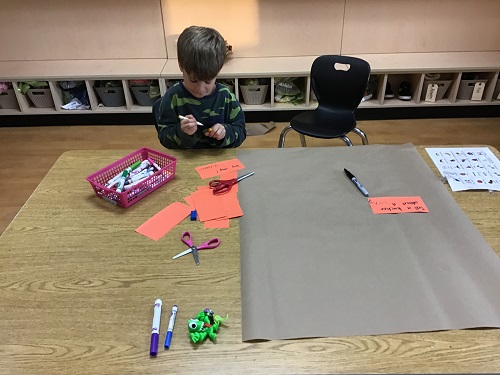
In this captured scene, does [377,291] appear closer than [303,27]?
Yes

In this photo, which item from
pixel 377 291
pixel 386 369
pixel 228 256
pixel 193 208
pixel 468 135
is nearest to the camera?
pixel 386 369

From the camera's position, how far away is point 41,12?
3.04 m

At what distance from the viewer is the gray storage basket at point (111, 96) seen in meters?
3.01

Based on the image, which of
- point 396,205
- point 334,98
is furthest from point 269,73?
point 396,205

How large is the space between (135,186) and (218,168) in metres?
0.27

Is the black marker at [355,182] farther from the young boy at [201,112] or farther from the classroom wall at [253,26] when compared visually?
the classroom wall at [253,26]

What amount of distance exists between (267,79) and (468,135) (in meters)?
1.47

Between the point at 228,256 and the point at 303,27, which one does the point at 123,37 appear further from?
the point at 228,256

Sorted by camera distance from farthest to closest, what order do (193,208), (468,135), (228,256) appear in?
(468,135) → (193,208) → (228,256)

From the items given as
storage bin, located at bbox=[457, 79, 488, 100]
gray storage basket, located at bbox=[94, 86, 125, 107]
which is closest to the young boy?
gray storage basket, located at bbox=[94, 86, 125, 107]

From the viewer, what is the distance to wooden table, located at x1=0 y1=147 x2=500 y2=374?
0.73 m

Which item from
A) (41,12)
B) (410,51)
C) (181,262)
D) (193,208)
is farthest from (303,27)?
(181,262)

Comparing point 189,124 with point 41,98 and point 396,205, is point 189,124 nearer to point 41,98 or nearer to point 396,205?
point 396,205

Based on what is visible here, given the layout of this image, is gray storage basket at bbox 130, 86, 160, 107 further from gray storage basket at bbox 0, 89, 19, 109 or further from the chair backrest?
the chair backrest
